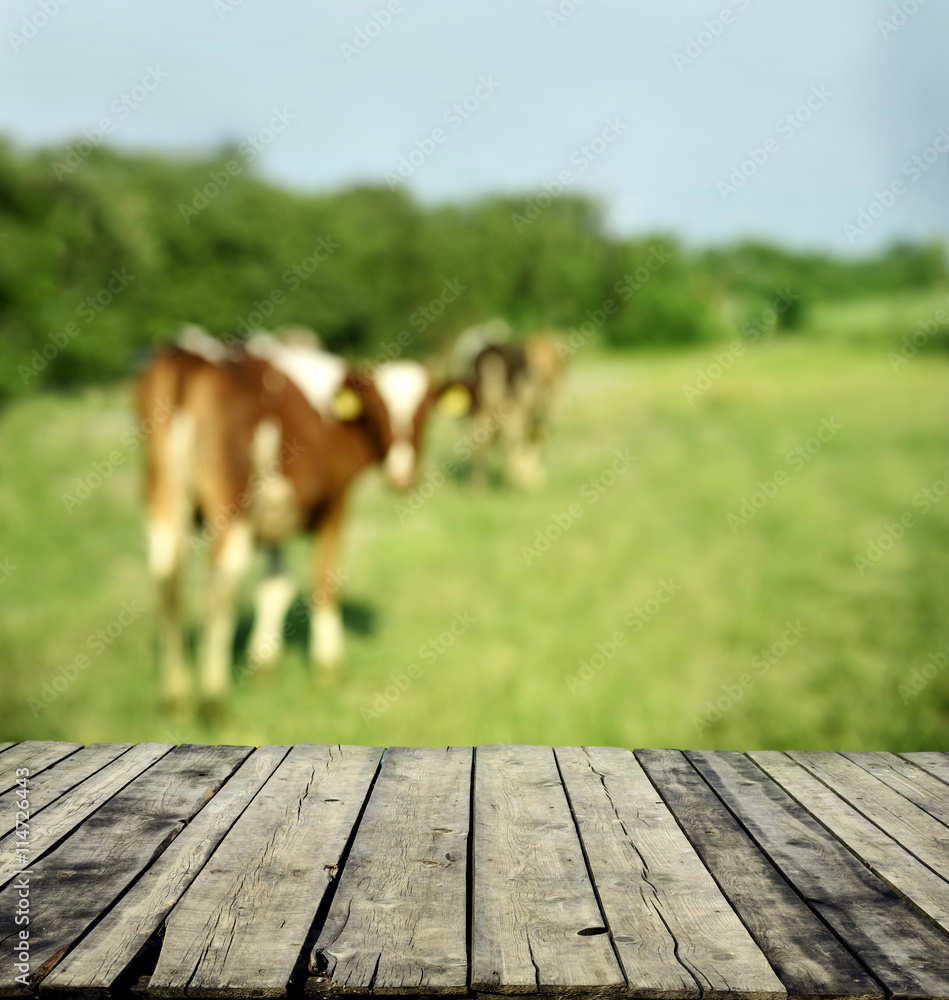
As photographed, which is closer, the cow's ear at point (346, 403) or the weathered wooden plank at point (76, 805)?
the weathered wooden plank at point (76, 805)

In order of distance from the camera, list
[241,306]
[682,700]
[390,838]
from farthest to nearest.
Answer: [241,306] < [682,700] < [390,838]

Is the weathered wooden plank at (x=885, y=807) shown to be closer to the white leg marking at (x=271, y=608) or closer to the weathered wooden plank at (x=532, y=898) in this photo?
the weathered wooden plank at (x=532, y=898)

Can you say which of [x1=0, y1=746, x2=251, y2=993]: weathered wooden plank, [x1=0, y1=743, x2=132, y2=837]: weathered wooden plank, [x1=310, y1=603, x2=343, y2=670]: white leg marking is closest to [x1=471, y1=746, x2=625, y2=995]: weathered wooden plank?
[x1=0, y1=746, x2=251, y2=993]: weathered wooden plank

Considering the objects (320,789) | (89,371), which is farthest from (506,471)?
(89,371)

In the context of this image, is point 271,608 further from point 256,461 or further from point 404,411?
point 404,411

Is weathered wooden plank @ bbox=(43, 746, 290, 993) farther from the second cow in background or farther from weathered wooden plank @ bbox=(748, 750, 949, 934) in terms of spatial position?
the second cow in background

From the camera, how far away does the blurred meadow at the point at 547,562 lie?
5949mm

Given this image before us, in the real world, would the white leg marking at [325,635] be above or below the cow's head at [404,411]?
below

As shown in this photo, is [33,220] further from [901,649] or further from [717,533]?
[901,649]

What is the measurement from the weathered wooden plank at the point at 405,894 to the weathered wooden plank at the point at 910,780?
48.7 inches

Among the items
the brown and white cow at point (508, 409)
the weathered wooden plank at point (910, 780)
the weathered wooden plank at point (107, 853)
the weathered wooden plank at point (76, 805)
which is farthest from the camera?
the brown and white cow at point (508, 409)

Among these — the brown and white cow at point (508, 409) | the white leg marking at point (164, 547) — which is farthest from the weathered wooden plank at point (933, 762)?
the brown and white cow at point (508, 409)

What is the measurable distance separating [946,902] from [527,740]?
11.5ft

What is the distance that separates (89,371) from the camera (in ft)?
87.1
